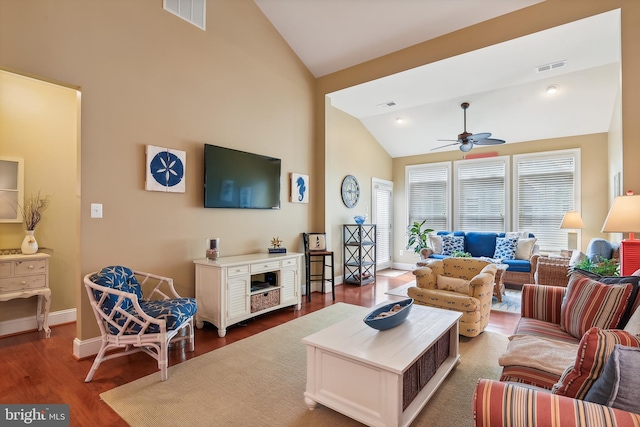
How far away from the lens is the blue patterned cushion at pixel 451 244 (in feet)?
20.2

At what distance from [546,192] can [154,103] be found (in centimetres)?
659

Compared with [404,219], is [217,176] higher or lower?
higher

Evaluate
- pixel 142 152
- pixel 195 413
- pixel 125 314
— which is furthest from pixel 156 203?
pixel 195 413

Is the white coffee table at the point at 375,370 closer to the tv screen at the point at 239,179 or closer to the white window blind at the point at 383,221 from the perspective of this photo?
the tv screen at the point at 239,179

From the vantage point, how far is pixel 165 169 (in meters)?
3.32

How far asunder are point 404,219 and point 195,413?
6.37 meters

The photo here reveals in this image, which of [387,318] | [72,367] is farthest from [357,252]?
[72,367]

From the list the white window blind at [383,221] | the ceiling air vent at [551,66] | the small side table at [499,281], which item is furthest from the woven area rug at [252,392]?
the white window blind at [383,221]

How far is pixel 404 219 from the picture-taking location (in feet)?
24.9

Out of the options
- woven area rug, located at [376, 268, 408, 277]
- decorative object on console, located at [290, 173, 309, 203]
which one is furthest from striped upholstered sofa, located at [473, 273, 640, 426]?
woven area rug, located at [376, 268, 408, 277]

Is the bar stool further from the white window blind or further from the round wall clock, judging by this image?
the white window blind

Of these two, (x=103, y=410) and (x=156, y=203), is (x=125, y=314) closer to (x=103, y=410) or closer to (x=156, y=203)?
(x=103, y=410)

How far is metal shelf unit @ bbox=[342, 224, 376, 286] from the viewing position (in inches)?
230

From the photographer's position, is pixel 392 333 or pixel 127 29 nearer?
pixel 392 333
